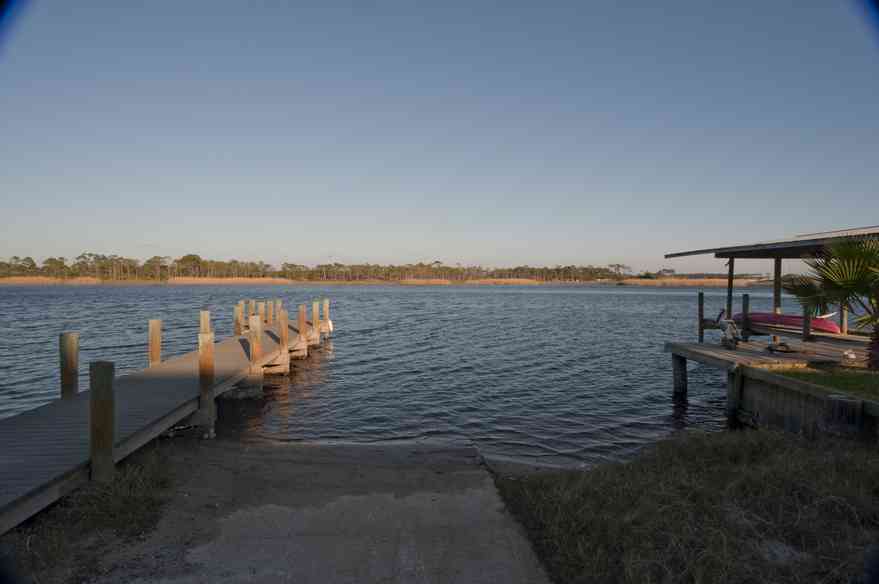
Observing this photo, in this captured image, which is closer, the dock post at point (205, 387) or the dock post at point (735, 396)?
the dock post at point (205, 387)

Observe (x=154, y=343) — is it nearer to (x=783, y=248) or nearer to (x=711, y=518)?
(x=711, y=518)

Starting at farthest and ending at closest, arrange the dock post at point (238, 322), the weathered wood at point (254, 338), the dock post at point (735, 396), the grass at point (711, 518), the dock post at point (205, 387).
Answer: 1. the dock post at point (238, 322)
2. the weathered wood at point (254, 338)
3. the dock post at point (735, 396)
4. the dock post at point (205, 387)
5. the grass at point (711, 518)

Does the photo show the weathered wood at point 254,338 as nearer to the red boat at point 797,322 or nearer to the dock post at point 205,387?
the dock post at point 205,387

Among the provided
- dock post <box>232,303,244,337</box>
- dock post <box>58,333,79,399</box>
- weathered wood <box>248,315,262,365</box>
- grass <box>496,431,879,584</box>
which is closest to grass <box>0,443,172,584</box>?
dock post <box>58,333,79,399</box>

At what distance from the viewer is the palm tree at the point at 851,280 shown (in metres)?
9.98

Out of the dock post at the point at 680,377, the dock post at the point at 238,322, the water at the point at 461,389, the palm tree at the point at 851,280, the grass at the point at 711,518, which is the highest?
the palm tree at the point at 851,280

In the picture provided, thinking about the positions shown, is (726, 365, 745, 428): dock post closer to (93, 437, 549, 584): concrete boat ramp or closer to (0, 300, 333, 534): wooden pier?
(93, 437, 549, 584): concrete boat ramp

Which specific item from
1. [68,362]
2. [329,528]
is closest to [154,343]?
[68,362]

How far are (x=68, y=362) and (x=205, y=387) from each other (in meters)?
2.42

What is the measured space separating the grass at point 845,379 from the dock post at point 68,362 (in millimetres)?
13680

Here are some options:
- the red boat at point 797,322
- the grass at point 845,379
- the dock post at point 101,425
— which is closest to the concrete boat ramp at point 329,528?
the dock post at point 101,425

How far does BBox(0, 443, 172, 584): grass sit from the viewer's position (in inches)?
185

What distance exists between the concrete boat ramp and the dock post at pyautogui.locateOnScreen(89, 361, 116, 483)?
96 cm

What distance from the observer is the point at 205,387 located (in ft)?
33.9
